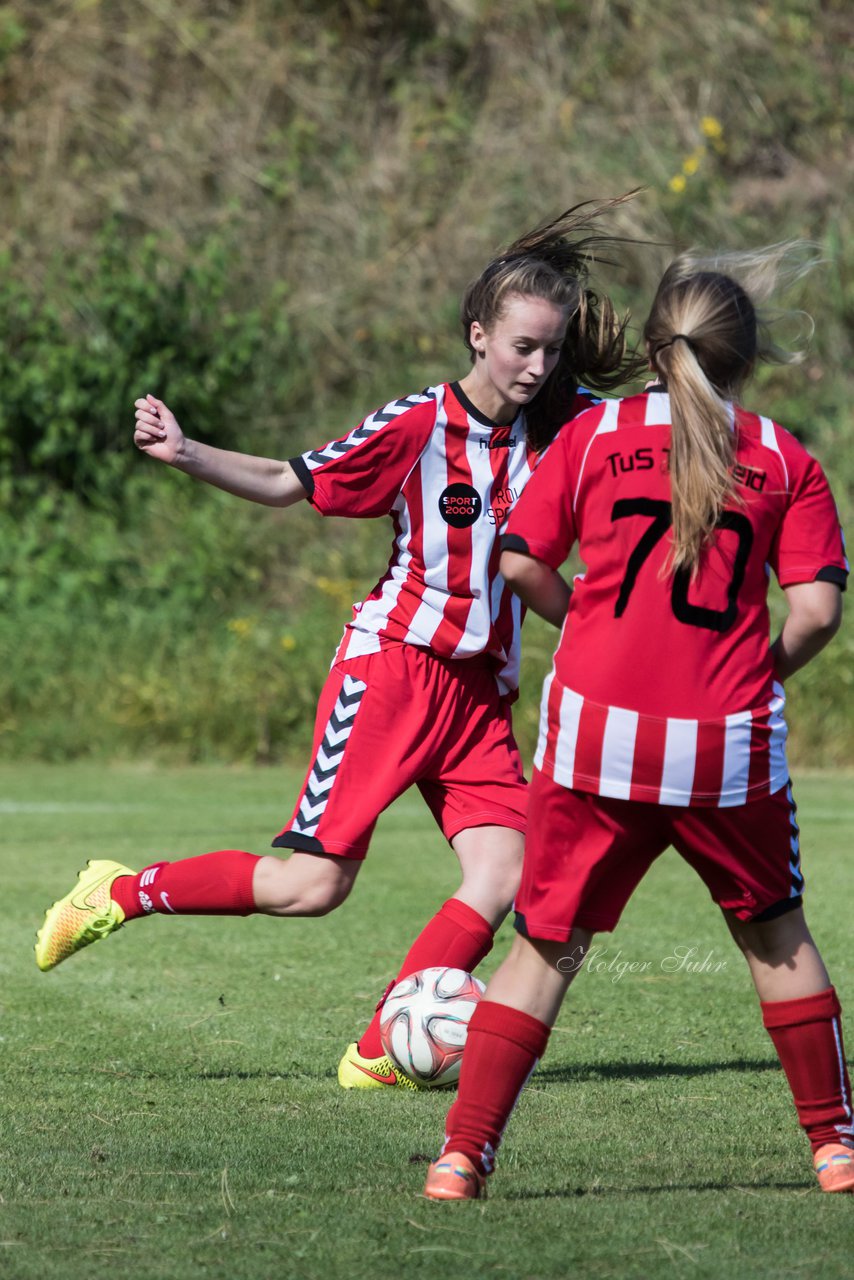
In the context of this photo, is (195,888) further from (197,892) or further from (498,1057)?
(498,1057)

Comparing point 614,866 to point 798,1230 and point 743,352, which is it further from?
point 743,352

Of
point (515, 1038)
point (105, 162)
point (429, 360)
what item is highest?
point (105, 162)

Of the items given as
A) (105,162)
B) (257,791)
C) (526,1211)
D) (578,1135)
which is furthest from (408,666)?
(105,162)

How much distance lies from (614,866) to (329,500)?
1.44 metres

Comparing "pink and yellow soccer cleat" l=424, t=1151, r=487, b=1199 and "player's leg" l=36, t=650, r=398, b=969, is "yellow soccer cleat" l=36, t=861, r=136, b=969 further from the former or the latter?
"pink and yellow soccer cleat" l=424, t=1151, r=487, b=1199

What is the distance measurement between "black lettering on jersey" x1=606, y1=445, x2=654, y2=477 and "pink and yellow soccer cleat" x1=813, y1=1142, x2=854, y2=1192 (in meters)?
1.30

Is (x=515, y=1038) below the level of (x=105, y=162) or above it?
below

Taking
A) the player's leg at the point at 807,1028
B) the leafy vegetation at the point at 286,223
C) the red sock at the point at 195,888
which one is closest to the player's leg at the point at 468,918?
the red sock at the point at 195,888

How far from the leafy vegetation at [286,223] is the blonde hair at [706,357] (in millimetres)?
9533

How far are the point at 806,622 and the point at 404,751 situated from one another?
145cm

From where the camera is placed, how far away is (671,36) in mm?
16703

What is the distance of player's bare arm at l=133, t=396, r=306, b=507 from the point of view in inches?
159

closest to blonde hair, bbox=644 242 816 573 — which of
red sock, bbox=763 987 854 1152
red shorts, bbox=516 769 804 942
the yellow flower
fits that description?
red shorts, bbox=516 769 804 942

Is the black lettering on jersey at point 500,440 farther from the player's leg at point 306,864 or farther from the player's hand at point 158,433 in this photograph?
the player's hand at point 158,433
